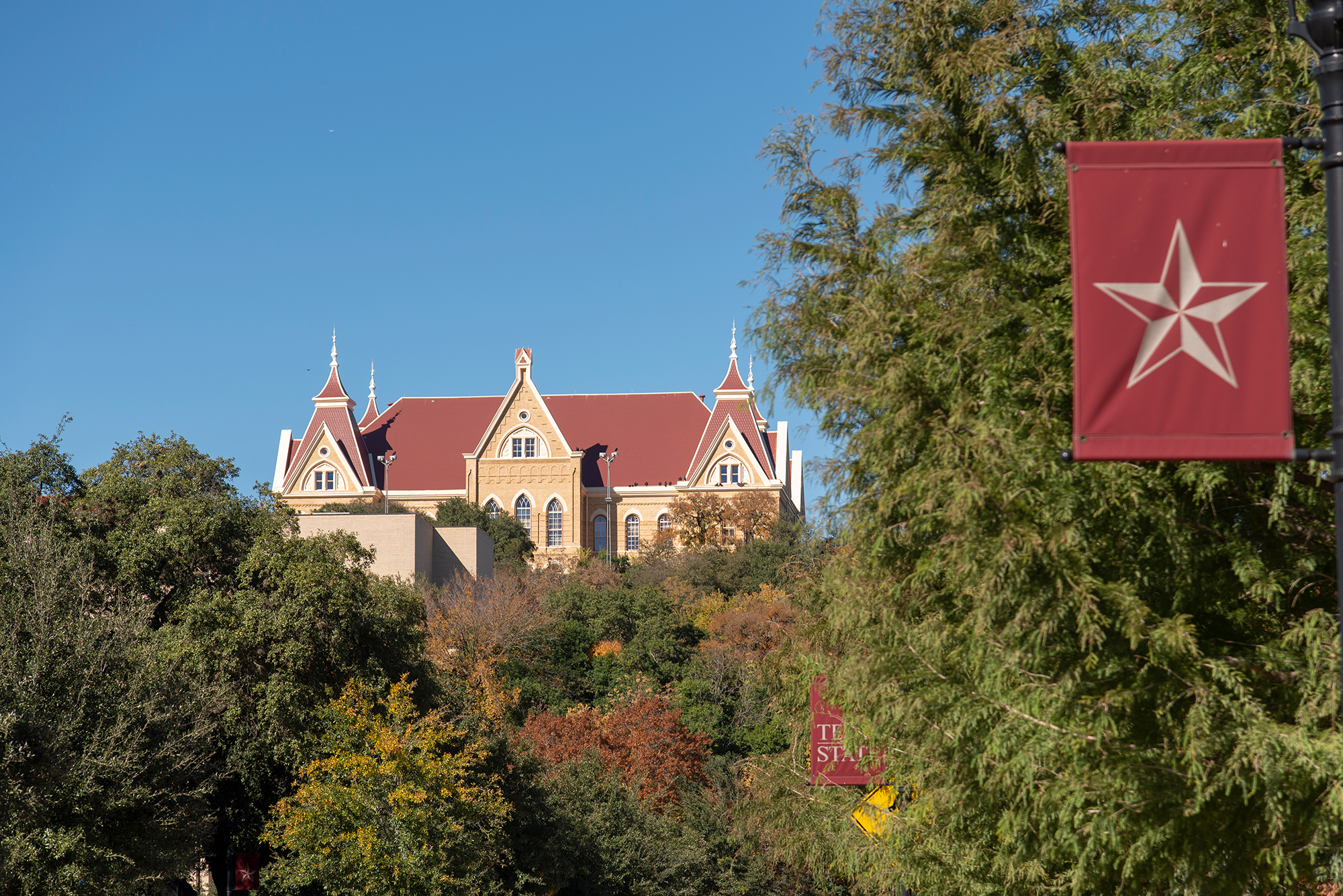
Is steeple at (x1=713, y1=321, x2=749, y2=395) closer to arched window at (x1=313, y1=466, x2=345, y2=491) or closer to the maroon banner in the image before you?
arched window at (x1=313, y1=466, x2=345, y2=491)

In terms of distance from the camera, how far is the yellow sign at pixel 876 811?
1365cm

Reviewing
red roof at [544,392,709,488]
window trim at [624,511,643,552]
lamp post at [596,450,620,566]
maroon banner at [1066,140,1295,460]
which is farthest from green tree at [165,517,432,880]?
red roof at [544,392,709,488]

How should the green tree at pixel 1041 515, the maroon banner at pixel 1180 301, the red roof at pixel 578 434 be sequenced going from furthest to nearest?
the red roof at pixel 578 434 → the green tree at pixel 1041 515 → the maroon banner at pixel 1180 301

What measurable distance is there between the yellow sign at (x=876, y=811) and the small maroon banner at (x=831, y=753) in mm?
242

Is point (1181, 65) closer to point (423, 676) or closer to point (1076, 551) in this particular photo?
point (1076, 551)

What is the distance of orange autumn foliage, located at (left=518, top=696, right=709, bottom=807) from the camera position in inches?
1503

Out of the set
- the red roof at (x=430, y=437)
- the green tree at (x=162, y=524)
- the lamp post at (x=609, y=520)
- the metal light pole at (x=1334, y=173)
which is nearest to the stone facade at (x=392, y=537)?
the green tree at (x=162, y=524)

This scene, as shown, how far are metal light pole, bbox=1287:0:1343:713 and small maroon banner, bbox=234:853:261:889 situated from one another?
24099 millimetres

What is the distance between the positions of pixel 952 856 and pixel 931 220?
227 inches

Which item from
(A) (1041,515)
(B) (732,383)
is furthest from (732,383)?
(A) (1041,515)

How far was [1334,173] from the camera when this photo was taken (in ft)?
15.5

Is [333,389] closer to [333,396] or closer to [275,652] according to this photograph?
[333,396]

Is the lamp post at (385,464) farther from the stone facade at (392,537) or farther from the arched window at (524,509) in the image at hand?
the stone facade at (392,537)

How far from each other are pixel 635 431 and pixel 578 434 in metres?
3.83
